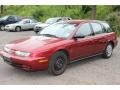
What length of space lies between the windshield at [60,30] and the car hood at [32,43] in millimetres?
328

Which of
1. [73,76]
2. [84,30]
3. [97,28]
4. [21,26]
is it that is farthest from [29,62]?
[21,26]

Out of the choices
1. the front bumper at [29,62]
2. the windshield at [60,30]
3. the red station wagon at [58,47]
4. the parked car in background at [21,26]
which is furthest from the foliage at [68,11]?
the front bumper at [29,62]

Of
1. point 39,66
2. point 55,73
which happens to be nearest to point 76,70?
point 55,73

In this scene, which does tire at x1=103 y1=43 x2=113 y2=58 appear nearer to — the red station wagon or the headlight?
the red station wagon

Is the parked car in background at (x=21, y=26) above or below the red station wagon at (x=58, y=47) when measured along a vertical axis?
above

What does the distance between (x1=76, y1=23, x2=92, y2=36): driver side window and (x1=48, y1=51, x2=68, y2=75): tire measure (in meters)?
0.96

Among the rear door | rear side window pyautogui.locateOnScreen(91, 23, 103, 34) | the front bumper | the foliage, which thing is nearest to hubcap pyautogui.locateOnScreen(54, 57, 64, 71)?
the front bumper

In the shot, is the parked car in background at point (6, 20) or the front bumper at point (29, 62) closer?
the front bumper at point (29, 62)

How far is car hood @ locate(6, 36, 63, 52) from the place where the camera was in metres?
6.55

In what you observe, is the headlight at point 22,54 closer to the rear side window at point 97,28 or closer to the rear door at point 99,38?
the rear door at point 99,38

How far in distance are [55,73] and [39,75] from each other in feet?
1.49

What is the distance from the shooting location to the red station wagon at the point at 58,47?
6410mm
